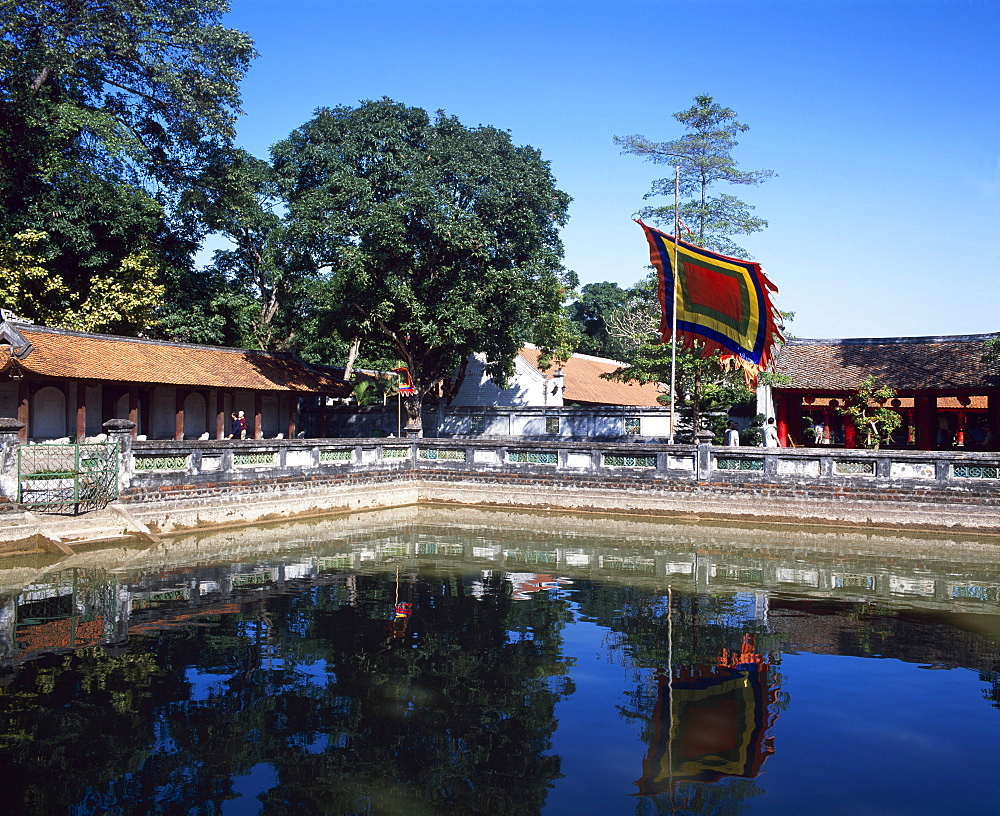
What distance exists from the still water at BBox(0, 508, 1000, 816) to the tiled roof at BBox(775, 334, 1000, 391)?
32.1 ft

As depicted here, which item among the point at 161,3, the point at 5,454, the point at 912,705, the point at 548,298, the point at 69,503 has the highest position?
the point at 161,3

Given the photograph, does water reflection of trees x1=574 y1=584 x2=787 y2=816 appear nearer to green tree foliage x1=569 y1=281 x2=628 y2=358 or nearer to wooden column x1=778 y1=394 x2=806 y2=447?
wooden column x1=778 y1=394 x2=806 y2=447

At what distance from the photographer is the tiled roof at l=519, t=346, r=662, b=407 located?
32719mm

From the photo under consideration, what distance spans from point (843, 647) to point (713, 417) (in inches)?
578

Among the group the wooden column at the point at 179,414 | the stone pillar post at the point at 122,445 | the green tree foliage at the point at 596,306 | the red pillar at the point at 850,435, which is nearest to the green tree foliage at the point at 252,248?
the wooden column at the point at 179,414

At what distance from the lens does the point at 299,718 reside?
23.2ft

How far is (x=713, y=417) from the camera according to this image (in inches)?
929

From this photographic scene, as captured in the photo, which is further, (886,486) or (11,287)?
(11,287)

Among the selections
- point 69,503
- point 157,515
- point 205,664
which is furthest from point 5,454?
point 205,664

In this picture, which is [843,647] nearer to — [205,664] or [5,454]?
[205,664]

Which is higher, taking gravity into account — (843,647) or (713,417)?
(713,417)

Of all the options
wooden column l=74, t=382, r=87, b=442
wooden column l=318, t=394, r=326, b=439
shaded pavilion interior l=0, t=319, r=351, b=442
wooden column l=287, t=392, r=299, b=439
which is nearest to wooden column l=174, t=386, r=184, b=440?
shaded pavilion interior l=0, t=319, r=351, b=442

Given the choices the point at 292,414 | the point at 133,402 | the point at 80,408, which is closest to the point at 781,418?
the point at 292,414

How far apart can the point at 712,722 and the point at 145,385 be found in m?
19.6
